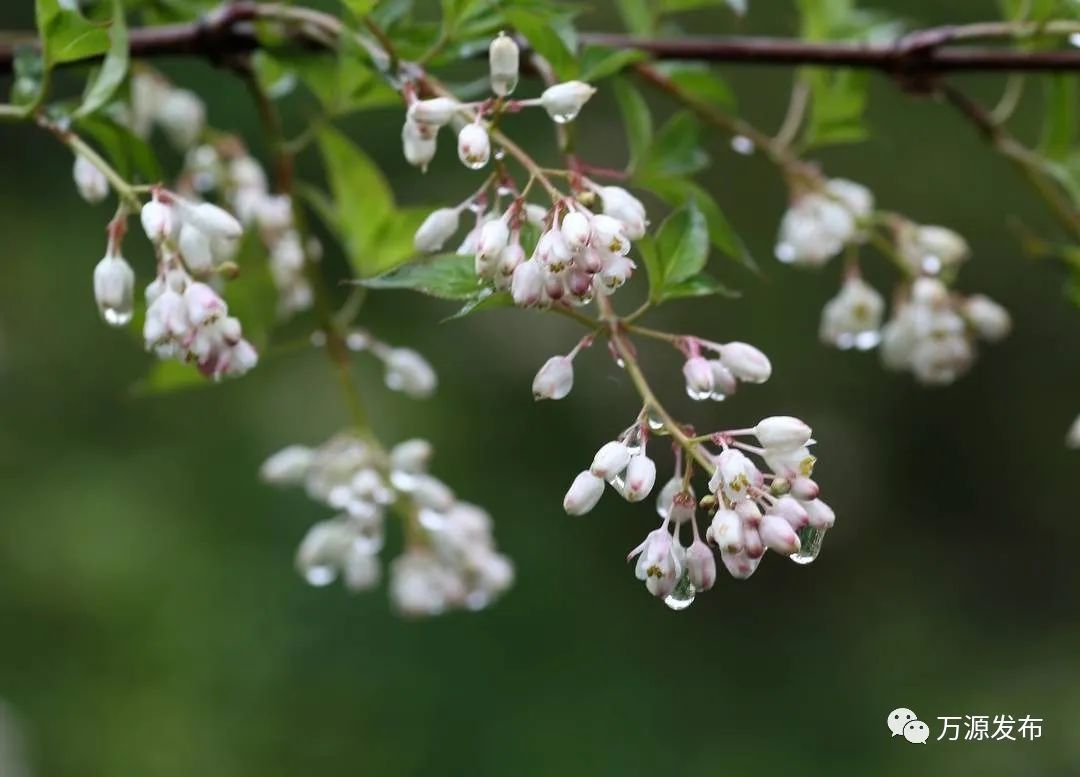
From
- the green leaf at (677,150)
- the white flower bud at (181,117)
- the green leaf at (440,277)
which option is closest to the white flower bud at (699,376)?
the green leaf at (440,277)

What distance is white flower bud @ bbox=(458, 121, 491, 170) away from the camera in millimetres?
605

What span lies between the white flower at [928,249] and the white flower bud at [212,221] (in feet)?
1.66

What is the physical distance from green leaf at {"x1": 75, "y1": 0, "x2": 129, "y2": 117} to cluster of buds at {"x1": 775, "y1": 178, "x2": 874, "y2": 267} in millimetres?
463

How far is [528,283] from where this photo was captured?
0.58m

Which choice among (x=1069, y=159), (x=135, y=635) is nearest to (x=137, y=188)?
(x=1069, y=159)

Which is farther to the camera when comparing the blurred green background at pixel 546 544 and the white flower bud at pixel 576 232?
the blurred green background at pixel 546 544

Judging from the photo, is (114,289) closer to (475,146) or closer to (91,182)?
(91,182)

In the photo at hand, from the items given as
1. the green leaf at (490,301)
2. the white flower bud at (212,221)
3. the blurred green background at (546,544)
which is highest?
the green leaf at (490,301)

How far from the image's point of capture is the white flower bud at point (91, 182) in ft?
2.34

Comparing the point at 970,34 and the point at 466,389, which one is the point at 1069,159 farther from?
the point at 466,389

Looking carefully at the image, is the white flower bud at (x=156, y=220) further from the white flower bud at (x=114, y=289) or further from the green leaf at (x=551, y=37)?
the green leaf at (x=551, y=37)

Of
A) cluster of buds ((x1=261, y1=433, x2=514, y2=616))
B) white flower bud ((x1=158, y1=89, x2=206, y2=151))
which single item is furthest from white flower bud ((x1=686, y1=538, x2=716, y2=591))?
white flower bud ((x1=158, y1=89, x2=206, y2=151))

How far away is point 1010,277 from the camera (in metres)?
3.41

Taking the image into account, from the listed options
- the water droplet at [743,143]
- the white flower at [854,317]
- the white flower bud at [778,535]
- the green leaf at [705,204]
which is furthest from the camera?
the white flower at [854,317]
